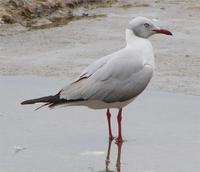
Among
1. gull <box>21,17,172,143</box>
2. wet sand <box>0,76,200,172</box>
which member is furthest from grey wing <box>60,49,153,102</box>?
wet sand <box>0,76,200,172</box>

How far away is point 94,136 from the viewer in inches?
297

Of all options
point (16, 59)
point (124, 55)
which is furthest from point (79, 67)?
point (124, 55)

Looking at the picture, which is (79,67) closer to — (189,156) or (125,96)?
(125,96)

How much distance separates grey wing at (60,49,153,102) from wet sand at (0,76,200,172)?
0.42 m

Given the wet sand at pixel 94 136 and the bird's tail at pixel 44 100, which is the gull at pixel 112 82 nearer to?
the bird's tail at pixel 44 100

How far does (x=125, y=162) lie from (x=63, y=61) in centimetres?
441

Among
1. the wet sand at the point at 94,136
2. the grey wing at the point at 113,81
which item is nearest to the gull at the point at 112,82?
the grey wing at the point at 113,81

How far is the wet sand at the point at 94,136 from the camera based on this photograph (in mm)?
6609

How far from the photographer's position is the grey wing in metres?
7.32

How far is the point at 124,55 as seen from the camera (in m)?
7.51

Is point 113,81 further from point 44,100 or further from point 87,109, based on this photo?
point 87,109

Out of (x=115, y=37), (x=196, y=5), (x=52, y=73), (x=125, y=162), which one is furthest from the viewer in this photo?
(x=196, y=5)

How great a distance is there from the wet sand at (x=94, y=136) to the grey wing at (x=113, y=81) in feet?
1.39

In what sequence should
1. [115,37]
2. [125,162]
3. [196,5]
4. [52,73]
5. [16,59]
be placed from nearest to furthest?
[125,162], [52,73], [16,59], [115,37], [196,5]
